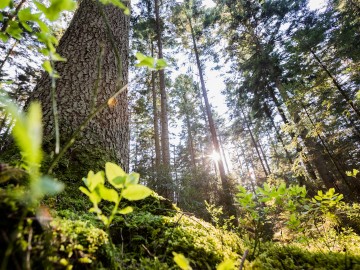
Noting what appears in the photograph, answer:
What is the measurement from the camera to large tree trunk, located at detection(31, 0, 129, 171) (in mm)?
2127

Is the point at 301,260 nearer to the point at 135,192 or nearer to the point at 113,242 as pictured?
the point at 113,242

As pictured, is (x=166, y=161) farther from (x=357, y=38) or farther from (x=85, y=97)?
(x=357, y=38)

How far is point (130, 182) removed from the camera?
0.63m

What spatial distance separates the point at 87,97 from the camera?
2439 mm

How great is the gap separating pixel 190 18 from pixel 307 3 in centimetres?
803

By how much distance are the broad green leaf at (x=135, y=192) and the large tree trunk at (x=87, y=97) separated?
56.1 inches

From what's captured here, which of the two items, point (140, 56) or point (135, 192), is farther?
point (140, 56)

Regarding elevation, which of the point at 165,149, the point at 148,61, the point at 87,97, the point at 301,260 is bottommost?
the point at 301,260

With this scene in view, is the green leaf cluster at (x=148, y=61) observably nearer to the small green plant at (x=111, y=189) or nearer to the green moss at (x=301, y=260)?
the small green plant at (x=111, y=189)

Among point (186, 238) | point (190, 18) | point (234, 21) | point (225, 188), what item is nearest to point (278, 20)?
point (234, 21)

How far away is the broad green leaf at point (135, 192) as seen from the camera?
0.63 meters

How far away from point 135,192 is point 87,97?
208 cm

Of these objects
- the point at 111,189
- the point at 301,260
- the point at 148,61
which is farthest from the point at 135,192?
the point at 301,260

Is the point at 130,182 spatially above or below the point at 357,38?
below
